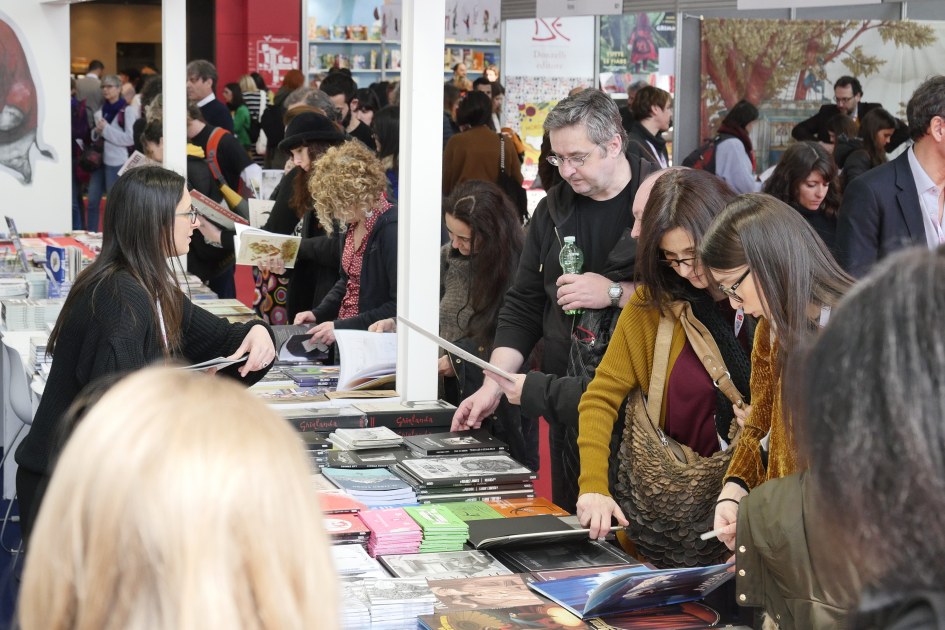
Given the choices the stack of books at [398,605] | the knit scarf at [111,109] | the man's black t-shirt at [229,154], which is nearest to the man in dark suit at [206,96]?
the man's black t-shirt at [229,154]

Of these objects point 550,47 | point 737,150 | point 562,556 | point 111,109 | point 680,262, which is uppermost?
point 550,47

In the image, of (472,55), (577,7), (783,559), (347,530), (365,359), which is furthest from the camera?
(472,55)

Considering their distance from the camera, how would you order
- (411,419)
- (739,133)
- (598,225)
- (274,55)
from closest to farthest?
(598,225), (411,419), (739,133), (274,55)

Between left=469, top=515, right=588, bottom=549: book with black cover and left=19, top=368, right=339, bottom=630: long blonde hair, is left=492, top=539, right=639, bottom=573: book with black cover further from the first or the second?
left=19, top=368, right=339, bottom=630: long blonde hair

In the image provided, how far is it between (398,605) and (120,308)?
3.47 feet

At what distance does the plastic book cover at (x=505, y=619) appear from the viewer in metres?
1.98

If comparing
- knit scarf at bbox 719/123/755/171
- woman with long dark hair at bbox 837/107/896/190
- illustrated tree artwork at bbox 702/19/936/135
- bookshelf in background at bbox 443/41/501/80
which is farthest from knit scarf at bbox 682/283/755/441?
bookshelf in background at bbox 443/41/501/80

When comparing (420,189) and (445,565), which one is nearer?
(445,565)

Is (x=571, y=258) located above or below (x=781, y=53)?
below

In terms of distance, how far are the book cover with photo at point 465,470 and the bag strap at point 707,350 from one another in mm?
576

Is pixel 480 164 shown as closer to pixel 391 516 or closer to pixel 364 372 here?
pixel 364 372

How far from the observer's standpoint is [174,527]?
833 mm

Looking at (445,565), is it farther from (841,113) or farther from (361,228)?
(841,113)

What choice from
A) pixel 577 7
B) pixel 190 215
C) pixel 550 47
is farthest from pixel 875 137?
pixel 190 215
